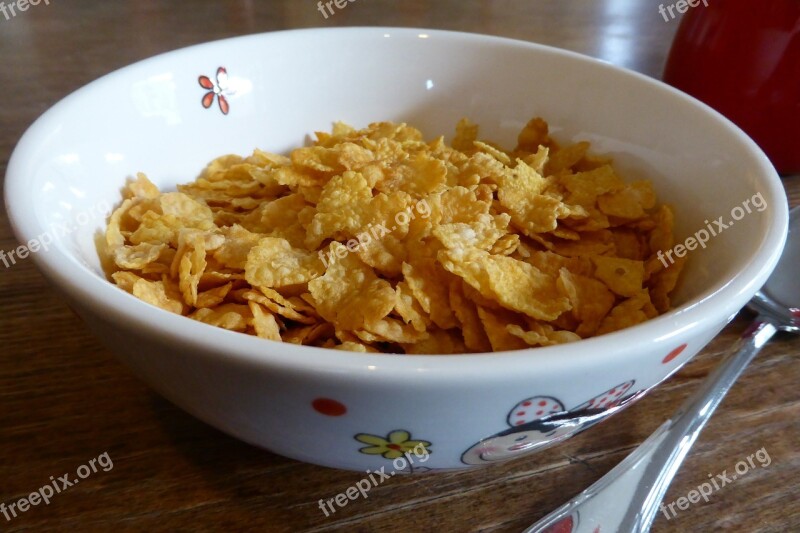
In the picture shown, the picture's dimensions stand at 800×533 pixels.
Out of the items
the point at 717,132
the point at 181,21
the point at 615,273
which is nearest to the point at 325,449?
the point at 615,273

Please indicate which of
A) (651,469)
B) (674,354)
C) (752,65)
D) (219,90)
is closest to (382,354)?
(674,354)

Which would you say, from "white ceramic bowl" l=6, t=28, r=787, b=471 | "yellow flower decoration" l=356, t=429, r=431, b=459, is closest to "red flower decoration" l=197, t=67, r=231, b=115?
"white ceramic bowl" l=6, t=28, r=787, b=471

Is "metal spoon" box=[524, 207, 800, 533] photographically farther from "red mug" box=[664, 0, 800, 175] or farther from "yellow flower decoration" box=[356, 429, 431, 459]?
"red mug" box=[664, 0, 800, 175]

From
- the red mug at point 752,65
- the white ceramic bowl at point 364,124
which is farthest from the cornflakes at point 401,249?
the red mug at point 752,65

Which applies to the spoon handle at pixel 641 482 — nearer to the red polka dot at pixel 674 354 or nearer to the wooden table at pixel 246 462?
the wooden table at pixel 246 462

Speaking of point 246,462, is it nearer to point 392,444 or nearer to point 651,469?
point 392,444

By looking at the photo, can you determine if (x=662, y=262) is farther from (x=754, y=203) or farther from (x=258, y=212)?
(x=258, y=212)

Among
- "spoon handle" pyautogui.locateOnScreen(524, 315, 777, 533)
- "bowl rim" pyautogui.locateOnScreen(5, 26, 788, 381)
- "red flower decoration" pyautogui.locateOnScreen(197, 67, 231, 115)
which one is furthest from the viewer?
"red flower decoration" pyautogui.locateOnScreen(197, 67, 231, 115)
